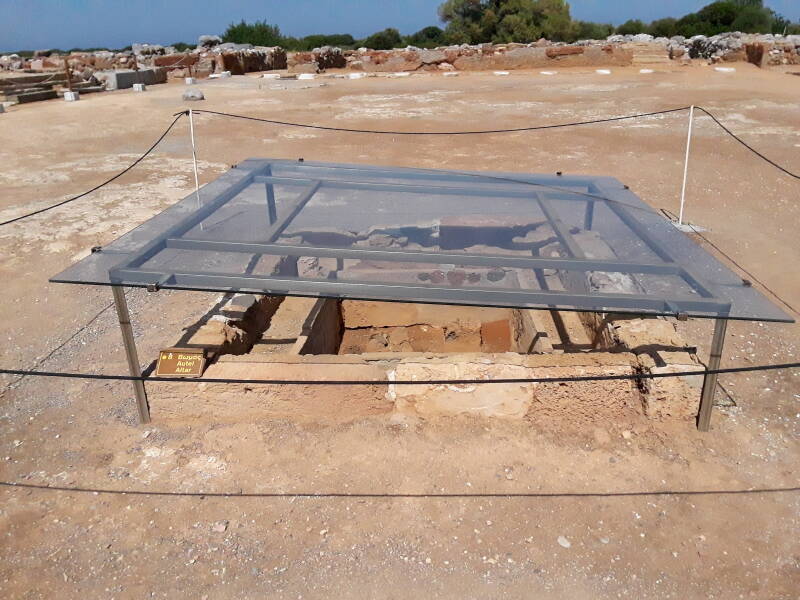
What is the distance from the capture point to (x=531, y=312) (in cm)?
564

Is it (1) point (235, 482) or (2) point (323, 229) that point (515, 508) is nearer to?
(1) point (235, 482)

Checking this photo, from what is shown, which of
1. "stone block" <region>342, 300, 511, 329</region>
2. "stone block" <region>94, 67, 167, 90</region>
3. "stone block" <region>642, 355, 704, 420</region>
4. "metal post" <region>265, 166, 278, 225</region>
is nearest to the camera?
"stone block" <region>642, 355, 704, 420</region>

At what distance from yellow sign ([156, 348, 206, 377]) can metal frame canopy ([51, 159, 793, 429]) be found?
0.18m

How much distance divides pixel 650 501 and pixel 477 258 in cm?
171

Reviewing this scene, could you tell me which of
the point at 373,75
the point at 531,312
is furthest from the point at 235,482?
the point at 373,75

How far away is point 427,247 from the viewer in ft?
14.0

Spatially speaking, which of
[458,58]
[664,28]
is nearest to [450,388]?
[458,58]

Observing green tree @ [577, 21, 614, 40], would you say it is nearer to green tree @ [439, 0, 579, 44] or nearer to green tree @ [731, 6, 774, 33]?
green tree @ [439, 0, 579, 44]

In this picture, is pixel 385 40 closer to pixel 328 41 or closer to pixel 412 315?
pixel 328 41

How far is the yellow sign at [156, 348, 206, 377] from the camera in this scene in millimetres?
4230

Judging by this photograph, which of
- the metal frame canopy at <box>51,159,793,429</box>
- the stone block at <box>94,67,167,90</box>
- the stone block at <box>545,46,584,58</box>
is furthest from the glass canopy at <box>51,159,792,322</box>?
the stone block at <box>545,46,584,58</box>

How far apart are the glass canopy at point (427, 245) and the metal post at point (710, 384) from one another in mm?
374

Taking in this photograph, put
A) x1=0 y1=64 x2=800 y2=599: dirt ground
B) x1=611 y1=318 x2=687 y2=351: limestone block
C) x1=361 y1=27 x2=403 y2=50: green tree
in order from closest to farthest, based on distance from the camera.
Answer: x1=0 y1=64 x2=800 y2=599: dirt ground → x1=611 y1=318 x2=687 y2=351: limestone block → x1=361 y1=27 x2=403 y2=50: green tree

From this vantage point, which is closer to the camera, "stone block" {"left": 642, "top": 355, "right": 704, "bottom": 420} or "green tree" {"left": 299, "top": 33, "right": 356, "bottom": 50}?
"stone block" {"left": 642, "top": 355, "right": 704, "bottom": 420}
